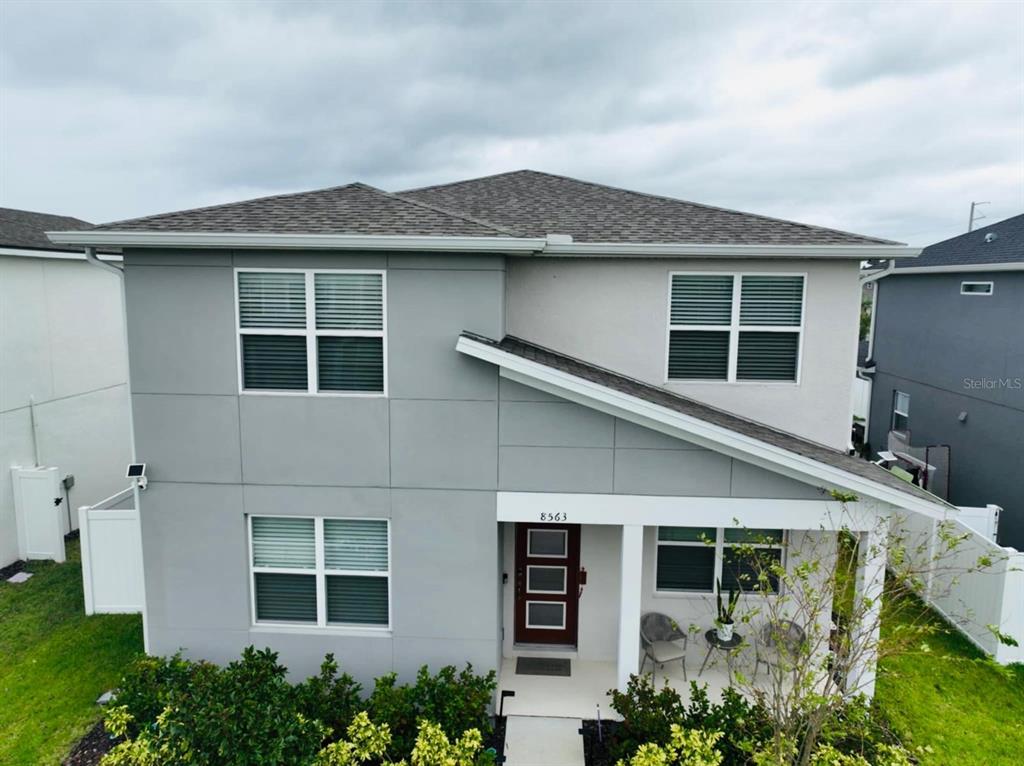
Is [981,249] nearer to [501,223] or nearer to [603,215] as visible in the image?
[603,215]

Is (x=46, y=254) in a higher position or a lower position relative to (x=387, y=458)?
higher

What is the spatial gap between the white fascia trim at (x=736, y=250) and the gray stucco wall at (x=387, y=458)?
1.64 metres

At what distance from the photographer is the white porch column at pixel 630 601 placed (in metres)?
7.11

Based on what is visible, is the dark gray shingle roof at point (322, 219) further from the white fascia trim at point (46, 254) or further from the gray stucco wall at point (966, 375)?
the gray stucco wall at point (966, 375)

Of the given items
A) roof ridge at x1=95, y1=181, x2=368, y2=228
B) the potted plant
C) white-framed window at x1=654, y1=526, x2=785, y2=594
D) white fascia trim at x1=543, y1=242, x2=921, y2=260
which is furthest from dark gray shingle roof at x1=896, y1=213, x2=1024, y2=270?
roof ridge at x1=95, y1=181, x2=368, y2=228

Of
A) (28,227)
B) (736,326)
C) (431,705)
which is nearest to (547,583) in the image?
(431,705)

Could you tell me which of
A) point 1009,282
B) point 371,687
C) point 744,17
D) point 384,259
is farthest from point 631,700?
point 1009,282

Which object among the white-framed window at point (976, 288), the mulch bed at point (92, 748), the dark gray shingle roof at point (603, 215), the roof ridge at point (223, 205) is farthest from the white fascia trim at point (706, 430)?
the white-framed window at point (976, 288)

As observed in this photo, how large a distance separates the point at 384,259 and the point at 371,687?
18.0ft

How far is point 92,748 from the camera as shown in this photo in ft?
21.8

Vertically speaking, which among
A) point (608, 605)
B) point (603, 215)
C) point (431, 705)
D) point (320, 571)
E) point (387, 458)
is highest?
point (603, 215)

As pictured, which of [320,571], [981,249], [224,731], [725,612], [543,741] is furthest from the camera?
[981,249]

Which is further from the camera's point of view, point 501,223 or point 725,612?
point 501,223

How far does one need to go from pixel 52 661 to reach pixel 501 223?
30.3 ft
